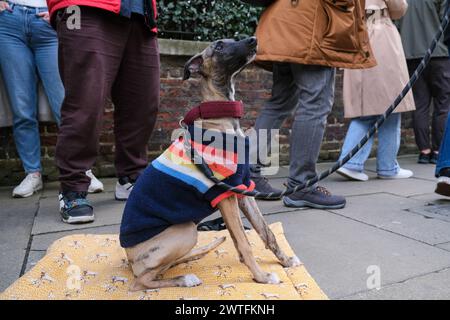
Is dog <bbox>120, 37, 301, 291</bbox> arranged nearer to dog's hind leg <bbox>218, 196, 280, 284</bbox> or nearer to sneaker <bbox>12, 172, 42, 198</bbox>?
dog's hind leg <bbox>218, 196, 280, 284</bbox>

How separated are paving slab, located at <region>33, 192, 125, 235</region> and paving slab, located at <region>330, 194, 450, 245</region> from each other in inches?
66.2

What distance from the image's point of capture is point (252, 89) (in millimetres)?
5324

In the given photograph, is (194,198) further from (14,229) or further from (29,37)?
(29,37)

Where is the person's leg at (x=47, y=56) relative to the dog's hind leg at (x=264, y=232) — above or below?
above

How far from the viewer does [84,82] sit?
2988 millimetres

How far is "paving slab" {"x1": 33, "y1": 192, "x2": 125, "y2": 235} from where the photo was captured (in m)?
3.02

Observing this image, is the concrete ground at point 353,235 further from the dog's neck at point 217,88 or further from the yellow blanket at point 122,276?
the dog's neck at point 217,88

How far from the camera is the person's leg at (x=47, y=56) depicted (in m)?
3.76

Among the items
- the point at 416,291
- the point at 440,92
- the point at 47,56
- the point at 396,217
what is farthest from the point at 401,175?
the point at 47,56

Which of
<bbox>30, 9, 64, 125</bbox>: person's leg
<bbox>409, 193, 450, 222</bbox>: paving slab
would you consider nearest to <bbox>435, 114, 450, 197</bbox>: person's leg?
<bbox>409, 193, 450, 222</bbox>: paving slab

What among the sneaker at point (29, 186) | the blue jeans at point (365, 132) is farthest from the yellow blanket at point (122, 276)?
the blue jeans at point (365, 132)

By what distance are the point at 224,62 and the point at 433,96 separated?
4329mm

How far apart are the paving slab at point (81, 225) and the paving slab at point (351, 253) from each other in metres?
1.18
